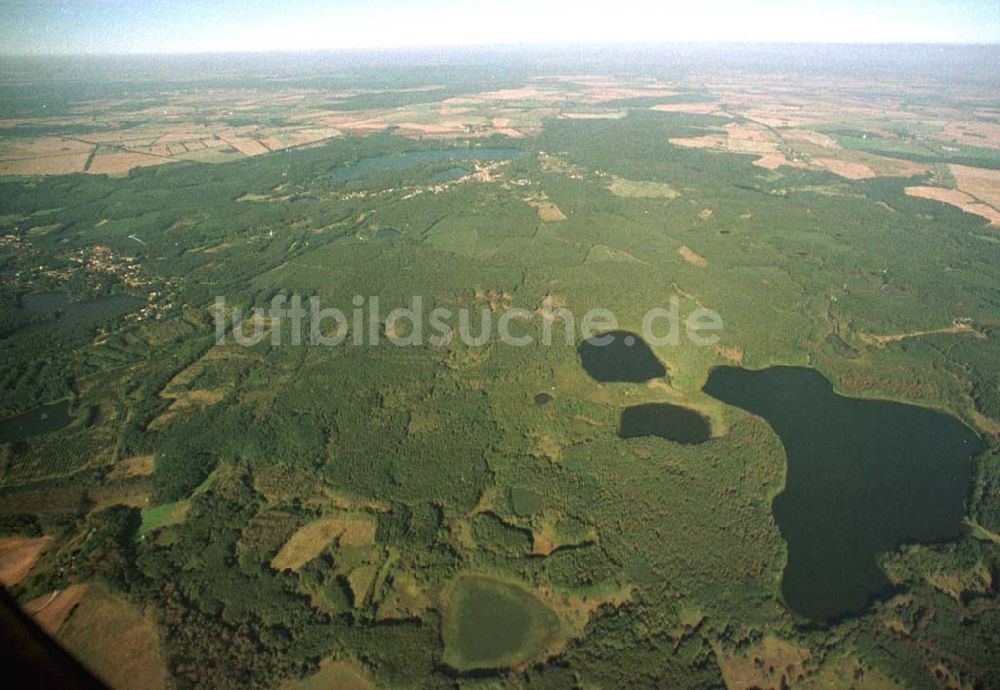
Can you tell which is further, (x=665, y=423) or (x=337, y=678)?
(x=665, y=423)

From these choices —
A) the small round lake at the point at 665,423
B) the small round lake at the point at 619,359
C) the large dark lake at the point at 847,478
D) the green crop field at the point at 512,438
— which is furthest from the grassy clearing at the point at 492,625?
the small round lake at the point at 619,359

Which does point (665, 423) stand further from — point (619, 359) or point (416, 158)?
point (416, 158)

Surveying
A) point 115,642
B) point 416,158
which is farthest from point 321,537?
point 416,158

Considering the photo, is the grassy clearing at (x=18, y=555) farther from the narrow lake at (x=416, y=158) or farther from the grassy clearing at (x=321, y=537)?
the narrow lake at (x=416, y=158)

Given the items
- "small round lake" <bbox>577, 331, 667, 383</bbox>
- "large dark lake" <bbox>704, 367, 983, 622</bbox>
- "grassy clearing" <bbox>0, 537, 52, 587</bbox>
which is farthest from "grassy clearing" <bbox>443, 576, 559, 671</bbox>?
"grassy clearing" <bbox>0, 537, 52, 587</bbox>

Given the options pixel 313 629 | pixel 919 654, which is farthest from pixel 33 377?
pixel 919 654

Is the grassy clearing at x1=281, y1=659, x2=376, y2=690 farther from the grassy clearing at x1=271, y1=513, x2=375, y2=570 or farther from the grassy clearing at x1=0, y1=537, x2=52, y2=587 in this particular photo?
the grassy clearing at x1=0, y1=537, x2=52, y2=587
